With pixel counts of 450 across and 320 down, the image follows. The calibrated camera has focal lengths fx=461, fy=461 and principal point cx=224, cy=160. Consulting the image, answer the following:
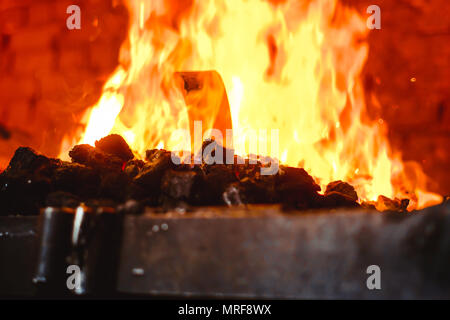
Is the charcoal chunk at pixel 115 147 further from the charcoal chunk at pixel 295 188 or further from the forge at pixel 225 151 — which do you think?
the charcoal chunk at pixel 295 188

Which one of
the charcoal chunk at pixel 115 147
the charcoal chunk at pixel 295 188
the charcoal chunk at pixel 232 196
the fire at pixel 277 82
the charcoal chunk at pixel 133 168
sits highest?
the fire at pixel 277 82

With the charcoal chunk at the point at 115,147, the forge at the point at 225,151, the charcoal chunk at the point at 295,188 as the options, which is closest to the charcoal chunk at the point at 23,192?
the forge at the point at 225,151

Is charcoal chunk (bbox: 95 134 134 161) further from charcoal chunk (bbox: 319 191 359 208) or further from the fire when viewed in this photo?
charcoal chunk (bbox: 319 191 359 208)

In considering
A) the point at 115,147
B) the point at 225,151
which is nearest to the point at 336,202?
the point at 225,151

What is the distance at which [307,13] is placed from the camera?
3.60 metres

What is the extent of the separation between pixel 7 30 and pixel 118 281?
4092 millimetres

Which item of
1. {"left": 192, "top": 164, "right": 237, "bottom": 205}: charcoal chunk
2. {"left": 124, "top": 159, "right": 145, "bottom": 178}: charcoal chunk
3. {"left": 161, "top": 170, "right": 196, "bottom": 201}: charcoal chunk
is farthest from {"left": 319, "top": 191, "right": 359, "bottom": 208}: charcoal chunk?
{"left": 124, "top": 159, "right": 145, "bottom": 178}: charcoal chunk

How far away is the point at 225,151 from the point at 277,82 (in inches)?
57.4

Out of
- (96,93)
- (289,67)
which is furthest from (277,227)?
(96,93)

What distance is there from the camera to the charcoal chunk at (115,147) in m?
2.52

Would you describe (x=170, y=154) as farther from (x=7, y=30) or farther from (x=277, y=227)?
(x=7, y=30)

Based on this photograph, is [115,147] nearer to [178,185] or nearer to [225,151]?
[225,151]

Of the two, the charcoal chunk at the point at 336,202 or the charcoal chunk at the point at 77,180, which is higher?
the charcoal chunk at the point at 77,180

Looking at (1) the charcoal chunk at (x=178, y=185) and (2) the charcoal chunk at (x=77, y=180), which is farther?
(2) the charcoal chunk at (x=77, y=180)
